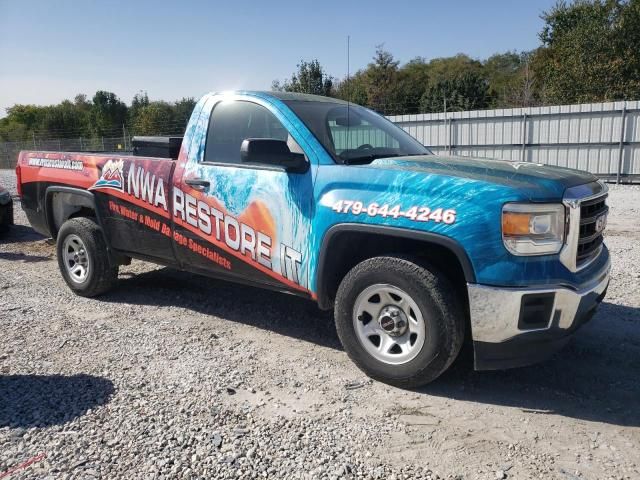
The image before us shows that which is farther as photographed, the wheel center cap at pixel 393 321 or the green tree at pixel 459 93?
the green tree at pixel 459 93

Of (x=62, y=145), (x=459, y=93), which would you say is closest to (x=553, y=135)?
(x=459, y=93)

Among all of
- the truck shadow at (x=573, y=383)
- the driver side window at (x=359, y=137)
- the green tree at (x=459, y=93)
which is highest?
the green tree at (x=459, y=93)

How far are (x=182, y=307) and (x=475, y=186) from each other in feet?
10.7

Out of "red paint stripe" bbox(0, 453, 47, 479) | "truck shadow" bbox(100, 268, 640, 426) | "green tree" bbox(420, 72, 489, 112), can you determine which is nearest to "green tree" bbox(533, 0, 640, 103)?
"green tree" bbox(420, 72, 489, 112)

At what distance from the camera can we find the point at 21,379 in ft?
12.0

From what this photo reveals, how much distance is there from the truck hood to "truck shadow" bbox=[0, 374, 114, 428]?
2362mm

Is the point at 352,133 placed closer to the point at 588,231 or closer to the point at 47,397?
the point at 588,231

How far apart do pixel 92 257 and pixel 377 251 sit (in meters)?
3.06

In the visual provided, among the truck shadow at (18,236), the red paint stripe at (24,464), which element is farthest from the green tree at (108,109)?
the red paint stripe at (24,464)

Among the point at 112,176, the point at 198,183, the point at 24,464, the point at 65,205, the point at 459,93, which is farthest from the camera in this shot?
the point at 459,93

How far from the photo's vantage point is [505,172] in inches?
131

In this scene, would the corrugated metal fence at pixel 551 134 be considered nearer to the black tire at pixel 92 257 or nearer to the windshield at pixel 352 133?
the black tire at pixel 92 257

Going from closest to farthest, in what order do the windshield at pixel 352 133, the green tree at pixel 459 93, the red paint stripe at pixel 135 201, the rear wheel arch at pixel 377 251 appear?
the rear wheel arch at pixel 377 251
the windshield at pixel 352 133
the red paint stripe at pixel 135 201
the green tree at pixel 459 93

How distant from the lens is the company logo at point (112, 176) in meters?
4.92
